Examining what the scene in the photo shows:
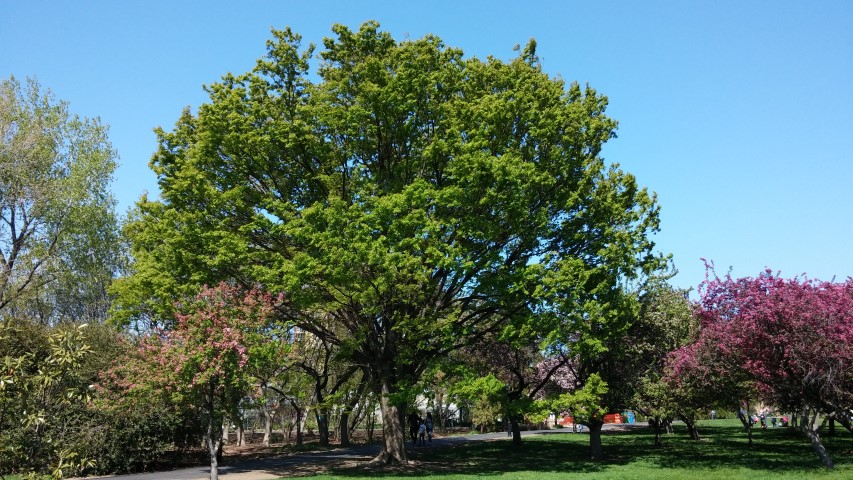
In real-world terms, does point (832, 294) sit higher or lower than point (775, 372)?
higher

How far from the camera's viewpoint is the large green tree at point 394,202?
18.4m

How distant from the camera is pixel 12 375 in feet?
18.6

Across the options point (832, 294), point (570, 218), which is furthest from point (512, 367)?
point (832, 294)

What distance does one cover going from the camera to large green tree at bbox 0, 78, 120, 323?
28.4m

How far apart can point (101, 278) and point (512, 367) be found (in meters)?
26.1

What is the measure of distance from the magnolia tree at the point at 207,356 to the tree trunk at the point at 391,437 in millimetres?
6193

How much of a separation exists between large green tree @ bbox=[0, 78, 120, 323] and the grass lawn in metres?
20.8

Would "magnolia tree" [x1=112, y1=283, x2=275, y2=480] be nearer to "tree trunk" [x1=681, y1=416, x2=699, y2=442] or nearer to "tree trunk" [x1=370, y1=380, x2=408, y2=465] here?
"tree trunk" [x1=370, y1=380, x2=408, y2=465]

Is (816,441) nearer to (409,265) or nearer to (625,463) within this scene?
(625,463)

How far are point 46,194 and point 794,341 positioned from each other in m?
33.0

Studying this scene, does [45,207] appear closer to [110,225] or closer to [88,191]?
[88,191]

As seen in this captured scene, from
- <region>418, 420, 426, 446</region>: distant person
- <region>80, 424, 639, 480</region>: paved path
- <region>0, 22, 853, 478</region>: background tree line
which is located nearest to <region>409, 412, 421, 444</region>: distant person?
<region>418, 420, 426, 446</region>: distant person

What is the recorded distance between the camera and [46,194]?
29016 millimetres

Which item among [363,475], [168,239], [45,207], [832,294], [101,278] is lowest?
[363,475]
